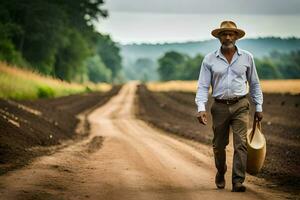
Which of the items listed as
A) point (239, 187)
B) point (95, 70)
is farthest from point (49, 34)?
point (95, 70)

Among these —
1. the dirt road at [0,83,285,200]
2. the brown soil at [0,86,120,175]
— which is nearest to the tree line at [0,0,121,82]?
the brown soil at [0,86,120,175]

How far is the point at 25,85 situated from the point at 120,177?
25.7 metres

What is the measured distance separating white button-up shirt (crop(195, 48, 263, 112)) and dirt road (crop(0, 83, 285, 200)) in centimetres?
127

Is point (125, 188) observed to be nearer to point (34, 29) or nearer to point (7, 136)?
point (7, 136)

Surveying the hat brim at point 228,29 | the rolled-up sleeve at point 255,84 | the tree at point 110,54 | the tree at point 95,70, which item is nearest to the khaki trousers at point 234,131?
the rolled-up sleeve at point 255,84

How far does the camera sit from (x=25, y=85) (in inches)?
1341

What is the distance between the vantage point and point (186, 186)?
28.6ft

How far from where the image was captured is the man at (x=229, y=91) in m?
8.39

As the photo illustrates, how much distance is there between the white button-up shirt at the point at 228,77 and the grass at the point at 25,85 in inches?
765

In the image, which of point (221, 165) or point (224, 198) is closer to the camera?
point (224, 198)

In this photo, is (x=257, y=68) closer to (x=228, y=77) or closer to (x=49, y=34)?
(x=49, y=34)

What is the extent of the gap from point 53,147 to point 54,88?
102 feet

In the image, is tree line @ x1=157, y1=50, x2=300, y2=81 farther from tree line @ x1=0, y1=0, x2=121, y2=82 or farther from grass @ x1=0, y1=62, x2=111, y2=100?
grass @ x1=0, y1=62, x2=111, y2=100

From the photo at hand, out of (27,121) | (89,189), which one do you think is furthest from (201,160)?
(27,121)
